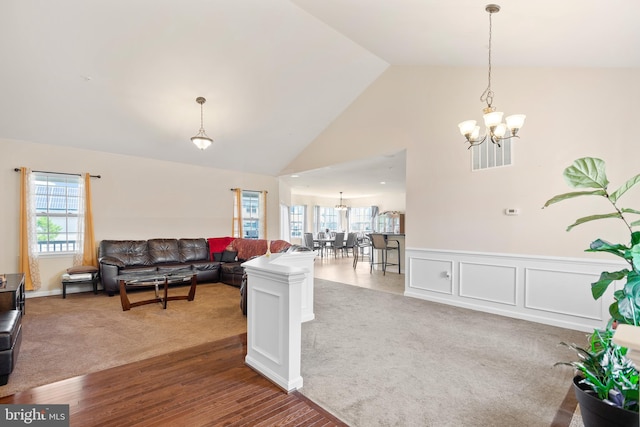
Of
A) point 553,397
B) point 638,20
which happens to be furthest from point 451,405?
point 638,20

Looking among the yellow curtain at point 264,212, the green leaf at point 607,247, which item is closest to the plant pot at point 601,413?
the green leaf at point 607,247

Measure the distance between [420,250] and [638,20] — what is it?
11.4ft

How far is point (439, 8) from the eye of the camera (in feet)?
9.58

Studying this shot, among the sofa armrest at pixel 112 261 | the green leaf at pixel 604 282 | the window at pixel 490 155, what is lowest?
the sofa armrest at pixel 112 261

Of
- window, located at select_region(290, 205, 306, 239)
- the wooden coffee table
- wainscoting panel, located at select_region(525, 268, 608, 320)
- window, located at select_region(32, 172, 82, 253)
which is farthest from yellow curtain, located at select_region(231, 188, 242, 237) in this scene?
wainscoting panel, located at select_region(525, 268, 608, 320)

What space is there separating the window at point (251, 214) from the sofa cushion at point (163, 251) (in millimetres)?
1942

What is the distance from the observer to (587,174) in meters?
1.70

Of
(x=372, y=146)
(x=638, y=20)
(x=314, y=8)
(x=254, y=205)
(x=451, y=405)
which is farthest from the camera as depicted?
(x=254, y=205)

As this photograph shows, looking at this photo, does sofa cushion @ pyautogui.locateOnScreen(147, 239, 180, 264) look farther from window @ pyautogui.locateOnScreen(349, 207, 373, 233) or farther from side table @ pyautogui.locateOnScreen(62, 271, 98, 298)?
window @ pyautogui.locateOnScreen(349, 207, 373, 233)

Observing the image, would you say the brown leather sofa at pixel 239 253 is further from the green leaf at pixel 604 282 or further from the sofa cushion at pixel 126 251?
the green leaf at pixel 604 282

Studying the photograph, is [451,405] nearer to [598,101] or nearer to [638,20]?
[638,20]

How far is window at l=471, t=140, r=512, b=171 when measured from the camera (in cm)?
409

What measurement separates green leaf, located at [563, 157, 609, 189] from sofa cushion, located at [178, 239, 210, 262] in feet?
20.9

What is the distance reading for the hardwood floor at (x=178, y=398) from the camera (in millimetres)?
1916
